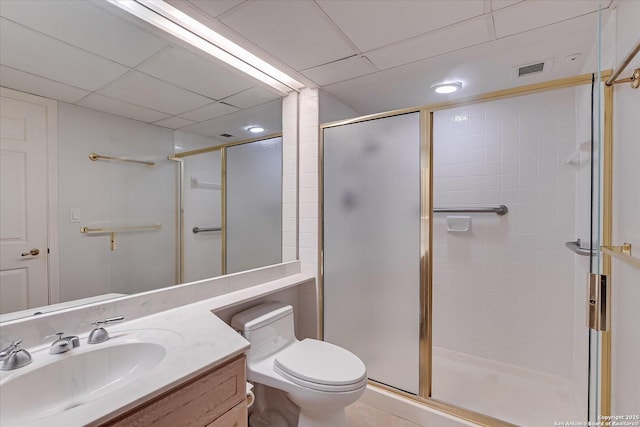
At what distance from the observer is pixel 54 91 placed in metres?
1.17

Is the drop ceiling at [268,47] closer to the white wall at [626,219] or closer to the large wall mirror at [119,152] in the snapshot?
the large wall mirror at [119,152]

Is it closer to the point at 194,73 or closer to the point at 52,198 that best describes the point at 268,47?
the point at 194,73

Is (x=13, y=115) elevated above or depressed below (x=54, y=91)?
below

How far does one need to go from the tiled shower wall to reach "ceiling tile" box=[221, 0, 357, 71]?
134cm

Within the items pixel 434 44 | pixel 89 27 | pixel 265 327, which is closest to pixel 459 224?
pixel 434 44

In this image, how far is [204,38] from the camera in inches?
62.3

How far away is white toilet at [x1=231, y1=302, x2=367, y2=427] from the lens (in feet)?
4.48

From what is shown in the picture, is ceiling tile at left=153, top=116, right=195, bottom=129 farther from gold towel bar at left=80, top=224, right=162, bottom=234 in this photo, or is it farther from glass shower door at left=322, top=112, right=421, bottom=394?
glass shower door at left=322, top=112, right=421, bottom=394

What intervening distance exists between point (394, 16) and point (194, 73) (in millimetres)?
1132

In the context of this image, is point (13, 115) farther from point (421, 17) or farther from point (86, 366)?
point (421, 17)

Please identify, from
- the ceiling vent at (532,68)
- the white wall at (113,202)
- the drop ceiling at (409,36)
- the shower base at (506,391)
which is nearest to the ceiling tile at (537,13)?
the drop ceiling at (409,36)

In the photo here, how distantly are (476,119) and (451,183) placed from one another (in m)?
0.57

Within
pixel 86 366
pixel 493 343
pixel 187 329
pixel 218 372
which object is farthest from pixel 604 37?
pixel 86 366

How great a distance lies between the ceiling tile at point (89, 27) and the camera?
1097 mm
